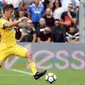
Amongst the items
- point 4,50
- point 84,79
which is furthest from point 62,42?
point 4,50

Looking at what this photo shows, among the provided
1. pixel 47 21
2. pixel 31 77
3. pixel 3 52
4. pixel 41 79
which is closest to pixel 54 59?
pixel 31 77

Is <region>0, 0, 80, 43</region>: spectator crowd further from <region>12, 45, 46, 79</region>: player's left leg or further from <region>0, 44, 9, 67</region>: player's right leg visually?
<region>12, 45, 46, 79</region>: player's left leg

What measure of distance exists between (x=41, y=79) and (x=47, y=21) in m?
5.53

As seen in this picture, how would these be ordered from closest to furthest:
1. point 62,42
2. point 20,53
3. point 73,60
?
point 20,53, point 73,60, point 62,42

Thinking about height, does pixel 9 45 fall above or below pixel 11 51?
above

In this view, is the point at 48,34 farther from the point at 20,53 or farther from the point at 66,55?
the point at 20,53

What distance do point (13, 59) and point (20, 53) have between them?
191 inches

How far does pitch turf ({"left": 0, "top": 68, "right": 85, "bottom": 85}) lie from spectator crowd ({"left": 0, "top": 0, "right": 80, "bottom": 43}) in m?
2.24

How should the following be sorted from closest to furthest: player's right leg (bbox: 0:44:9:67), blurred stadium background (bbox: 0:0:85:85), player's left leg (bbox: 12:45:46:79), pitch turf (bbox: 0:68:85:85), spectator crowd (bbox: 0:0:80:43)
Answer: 1. player's left leg (bbox: 12:45:46:79)
2. player's right leg (bbox: 0:44:9:67)
3. pitch turf (bbox: 0:68:85:85)
4. blurred stadium background (bbox: 0:0:85:85)
5. spectator crowd (bbox: 0:0:80:43)

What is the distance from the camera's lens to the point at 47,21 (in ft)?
61.2

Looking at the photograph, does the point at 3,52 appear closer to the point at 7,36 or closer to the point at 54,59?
the point at 7,36

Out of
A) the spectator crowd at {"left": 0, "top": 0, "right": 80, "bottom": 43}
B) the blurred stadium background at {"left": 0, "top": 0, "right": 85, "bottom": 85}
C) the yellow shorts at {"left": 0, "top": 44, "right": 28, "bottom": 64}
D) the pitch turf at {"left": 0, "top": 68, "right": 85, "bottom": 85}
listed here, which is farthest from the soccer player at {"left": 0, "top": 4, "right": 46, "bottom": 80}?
the spectator crowd at {"left": 0, "top": 0, "right": 80, "bottom": 43}

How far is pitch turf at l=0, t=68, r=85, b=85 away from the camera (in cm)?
1243

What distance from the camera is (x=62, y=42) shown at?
17984 millimetres
